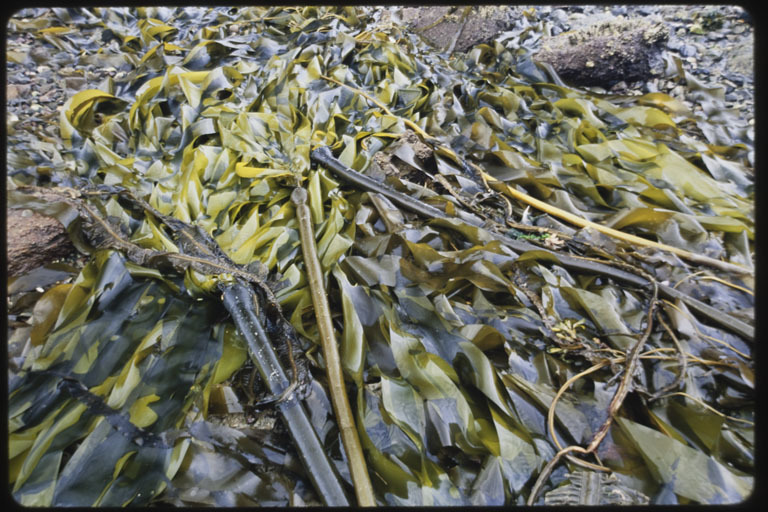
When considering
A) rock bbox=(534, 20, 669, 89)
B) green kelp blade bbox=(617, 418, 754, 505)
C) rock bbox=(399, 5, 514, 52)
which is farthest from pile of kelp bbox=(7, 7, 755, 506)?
rock bbox=(399, 5, 514, 52)

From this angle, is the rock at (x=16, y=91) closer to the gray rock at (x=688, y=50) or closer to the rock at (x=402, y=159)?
the rock at (x=402, y=159)

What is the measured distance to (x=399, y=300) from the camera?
98cm

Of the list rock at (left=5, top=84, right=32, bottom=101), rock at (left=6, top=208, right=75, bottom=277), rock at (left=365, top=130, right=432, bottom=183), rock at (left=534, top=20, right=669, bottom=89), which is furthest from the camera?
rock at (left=534, top=20, right=669, bottom=89)

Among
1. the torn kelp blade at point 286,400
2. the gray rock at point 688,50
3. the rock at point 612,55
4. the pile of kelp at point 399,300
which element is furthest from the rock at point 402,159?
the gray rock at point 688,50

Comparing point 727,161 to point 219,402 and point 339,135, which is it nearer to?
point 339,135

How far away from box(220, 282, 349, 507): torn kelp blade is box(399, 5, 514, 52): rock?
2068mm

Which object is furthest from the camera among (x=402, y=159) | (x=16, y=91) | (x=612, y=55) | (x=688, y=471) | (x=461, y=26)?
(x=461, y=26)

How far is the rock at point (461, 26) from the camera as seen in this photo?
226 cm

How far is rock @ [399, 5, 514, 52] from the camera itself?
226cm

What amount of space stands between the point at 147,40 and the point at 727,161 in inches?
115

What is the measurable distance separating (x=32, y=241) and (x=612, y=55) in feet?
8.14

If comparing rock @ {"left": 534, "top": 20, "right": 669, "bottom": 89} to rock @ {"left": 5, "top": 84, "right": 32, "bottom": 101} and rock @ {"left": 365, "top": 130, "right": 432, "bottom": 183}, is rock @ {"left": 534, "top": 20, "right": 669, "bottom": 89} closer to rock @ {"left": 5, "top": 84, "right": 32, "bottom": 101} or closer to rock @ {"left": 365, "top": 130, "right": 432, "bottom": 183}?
rock @ {"left": 365, "top": 130, "right": 432, "bottom": 183}

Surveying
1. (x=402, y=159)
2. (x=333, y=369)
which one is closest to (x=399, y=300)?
(x=333, y=369)

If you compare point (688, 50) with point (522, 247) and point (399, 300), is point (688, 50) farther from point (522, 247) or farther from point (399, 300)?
point (399, 300)
